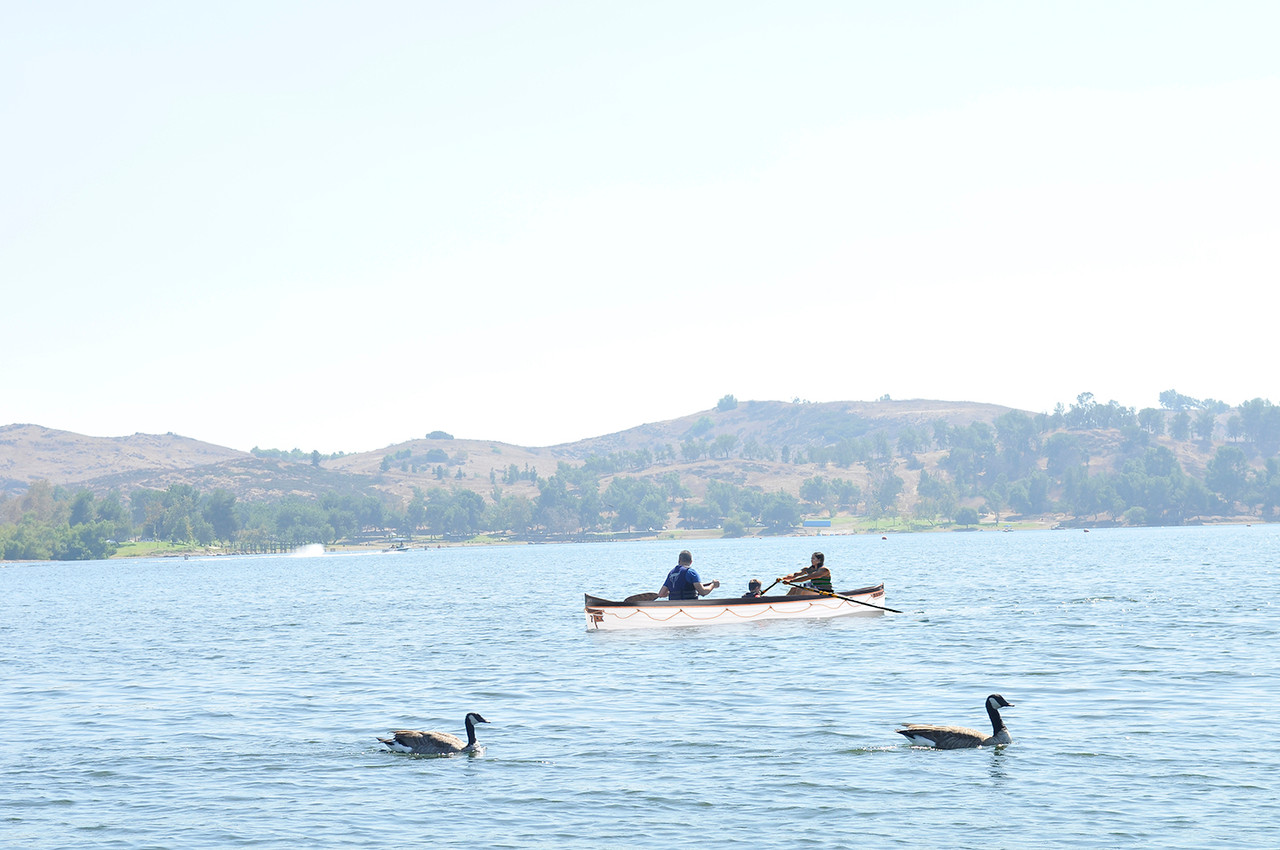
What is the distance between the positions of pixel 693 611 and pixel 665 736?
2245 cm

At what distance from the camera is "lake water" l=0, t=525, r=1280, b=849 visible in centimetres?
1830

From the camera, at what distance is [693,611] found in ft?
157

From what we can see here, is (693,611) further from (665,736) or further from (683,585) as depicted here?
(665,736)

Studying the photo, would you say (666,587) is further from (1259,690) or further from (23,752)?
(23,752)

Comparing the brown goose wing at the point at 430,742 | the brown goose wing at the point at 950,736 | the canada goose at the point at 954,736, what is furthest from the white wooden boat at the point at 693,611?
the brown goose wing at the point at 430,742

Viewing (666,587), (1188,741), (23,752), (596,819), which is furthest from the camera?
(666,587)

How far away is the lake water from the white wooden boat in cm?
69

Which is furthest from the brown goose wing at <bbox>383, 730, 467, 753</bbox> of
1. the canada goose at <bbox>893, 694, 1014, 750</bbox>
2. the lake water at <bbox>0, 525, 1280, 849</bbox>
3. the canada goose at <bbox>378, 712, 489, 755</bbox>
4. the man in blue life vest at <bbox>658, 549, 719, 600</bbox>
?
the man in blue life vest at <bbox>658, 549, 719, 600</bbox>

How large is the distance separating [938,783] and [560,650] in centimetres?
2498

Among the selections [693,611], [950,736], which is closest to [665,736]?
[950,736]

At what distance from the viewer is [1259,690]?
97.8 feet

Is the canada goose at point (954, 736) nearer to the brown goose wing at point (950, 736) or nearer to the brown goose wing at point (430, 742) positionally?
the brown goose wing at point (950, 736)

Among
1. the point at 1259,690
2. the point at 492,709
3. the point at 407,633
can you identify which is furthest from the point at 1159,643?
the point at 407,633

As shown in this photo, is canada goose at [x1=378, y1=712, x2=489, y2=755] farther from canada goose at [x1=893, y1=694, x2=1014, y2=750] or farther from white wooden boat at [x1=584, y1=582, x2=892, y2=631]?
white wooden boat at [x1=584, y1=582, x2=892, y2=631]
